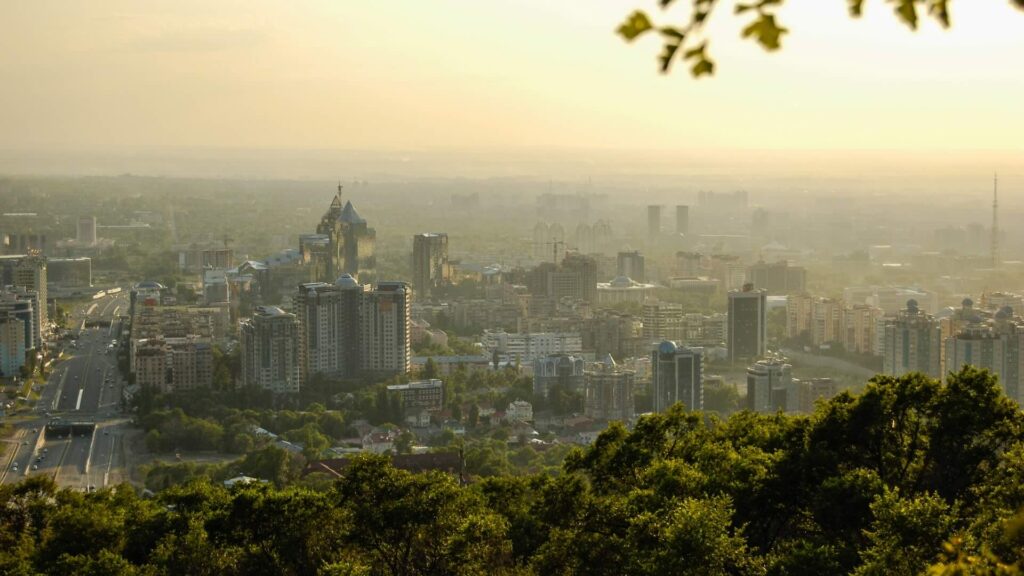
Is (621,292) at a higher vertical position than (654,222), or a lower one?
lower

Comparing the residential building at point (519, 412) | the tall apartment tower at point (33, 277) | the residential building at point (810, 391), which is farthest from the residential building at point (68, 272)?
the residential building at point (810, 391)

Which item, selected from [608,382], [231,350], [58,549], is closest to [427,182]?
[231,350]

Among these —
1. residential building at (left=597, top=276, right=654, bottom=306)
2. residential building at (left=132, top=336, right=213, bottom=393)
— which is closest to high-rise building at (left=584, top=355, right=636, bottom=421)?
residential building at (left=132, top=336, right=213, bottom=393)

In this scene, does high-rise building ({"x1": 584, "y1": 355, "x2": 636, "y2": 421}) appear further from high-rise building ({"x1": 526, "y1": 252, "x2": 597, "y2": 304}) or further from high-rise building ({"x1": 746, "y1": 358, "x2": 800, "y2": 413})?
high-rise building ({"x1": 526, "y1": 252, "x2": 597, "y2": 304})

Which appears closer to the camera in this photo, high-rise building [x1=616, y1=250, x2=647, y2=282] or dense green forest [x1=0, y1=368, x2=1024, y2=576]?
dense green forest [x1=0, y1=368, x2=1024, y2=576]

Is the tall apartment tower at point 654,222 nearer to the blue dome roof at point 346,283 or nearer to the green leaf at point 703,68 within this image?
the blue dome roof at point 346,283


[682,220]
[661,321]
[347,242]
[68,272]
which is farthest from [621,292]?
[68,272]

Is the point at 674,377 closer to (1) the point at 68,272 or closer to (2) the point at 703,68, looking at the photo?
(2) the point at 703,68

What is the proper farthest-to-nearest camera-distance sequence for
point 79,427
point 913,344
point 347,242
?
point 347,242
point 913,344
point 79,427
